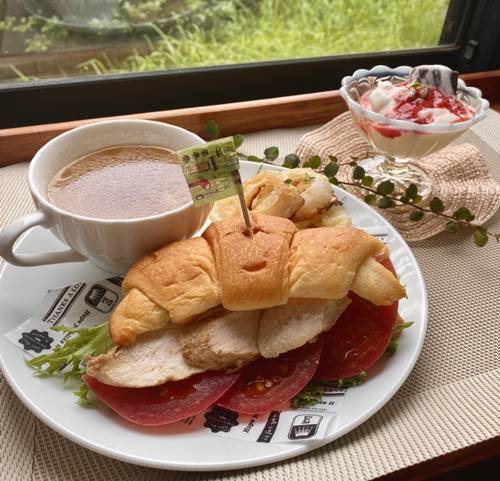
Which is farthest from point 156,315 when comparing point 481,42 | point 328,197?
point 481,42

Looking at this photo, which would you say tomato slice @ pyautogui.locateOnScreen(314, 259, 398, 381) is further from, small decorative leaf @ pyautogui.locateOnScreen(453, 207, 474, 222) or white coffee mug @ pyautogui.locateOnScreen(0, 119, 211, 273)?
small decorative leaf @ pyautogui.locateOnScreen(453, 207, 474, 222)

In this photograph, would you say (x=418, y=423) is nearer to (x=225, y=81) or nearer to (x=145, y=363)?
(x=145, y=363)

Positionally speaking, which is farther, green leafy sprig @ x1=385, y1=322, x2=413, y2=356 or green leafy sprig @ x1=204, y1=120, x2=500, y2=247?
green leafy sprig @ x1=204, y1=120, x2=500, y2=247

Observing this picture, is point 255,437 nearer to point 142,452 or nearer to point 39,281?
point 142,452

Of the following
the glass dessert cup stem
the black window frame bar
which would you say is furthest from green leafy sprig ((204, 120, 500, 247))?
the black window frame bar

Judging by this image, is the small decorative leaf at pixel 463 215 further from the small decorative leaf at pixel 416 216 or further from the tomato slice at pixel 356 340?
the tomato slice at pixel 356 340

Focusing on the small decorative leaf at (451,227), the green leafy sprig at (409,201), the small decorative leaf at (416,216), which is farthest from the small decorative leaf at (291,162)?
the small decorative leaf at (451,227)
